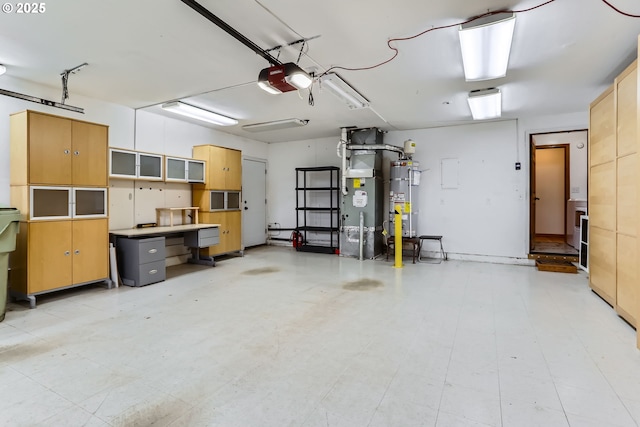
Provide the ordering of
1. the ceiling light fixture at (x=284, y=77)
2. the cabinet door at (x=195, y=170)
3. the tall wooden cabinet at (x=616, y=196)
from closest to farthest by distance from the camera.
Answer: the tall wooden cabinet at (x=616, y=196), the ceiling light fixture at (x=284, y=77), the cabinet door at (x=195, y=170)

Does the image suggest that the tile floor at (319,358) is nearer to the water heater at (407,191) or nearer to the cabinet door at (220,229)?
the cabinet door at (220,229)

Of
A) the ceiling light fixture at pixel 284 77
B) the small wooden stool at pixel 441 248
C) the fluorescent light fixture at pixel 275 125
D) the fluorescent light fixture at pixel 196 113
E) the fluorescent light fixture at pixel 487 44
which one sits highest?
the fluorescent light fixture at pixel 275 125

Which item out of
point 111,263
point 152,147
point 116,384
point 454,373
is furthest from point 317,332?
point 152,147

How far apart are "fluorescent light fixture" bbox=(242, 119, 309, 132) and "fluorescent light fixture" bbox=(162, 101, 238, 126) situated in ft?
1.78

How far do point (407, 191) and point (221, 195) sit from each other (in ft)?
12.8

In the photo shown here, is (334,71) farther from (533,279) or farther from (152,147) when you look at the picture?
(533,279)

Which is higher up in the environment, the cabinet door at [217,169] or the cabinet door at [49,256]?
the cabinet door at [217,169]

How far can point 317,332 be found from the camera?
291 cm

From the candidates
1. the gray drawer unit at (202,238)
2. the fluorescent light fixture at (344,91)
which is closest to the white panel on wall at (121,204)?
the gray drawer unit at (202,238)

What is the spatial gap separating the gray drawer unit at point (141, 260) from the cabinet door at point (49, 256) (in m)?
0.67

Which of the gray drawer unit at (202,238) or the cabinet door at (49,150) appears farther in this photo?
the gray drawer unit at (202,238)

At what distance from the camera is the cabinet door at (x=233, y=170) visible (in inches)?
262

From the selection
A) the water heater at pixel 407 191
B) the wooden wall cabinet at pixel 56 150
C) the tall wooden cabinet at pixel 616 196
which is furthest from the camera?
the water heater at pixel 407 191

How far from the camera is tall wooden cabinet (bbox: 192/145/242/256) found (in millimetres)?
6246
